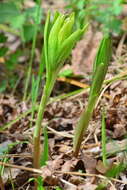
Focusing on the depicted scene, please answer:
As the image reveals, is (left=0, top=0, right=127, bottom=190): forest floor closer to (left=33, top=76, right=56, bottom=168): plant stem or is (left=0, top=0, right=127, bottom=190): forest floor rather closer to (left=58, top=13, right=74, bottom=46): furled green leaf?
(left=33, top=76, right=56, bottom=168): plant stem

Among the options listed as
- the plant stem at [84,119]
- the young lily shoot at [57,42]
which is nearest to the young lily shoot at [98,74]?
the plant stem at [84,119]

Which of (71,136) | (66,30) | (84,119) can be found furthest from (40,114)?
(71,136)

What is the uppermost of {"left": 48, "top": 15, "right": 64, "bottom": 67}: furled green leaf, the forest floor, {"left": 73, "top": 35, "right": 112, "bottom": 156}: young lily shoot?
{"left": 48, "top": 15, "right": 64, "bottom": 67}: furled green leaf

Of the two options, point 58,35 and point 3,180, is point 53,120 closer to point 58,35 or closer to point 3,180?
point 3,180

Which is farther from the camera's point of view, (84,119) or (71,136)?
(71,136)

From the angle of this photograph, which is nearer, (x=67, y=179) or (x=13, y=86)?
(x=67, y=179)

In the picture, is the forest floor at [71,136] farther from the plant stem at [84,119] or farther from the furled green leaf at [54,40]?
the furled green leaf at [54,40]

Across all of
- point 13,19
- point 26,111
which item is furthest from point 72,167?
point 13,19

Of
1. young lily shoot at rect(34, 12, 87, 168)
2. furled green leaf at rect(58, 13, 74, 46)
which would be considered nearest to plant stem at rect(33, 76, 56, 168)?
young lily shoot at rect(34, 12, 87, 168)

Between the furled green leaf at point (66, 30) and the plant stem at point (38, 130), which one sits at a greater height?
the furled green leaf at point (66, 30)

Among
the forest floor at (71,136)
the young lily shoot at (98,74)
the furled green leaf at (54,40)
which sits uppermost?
the furled green leaf at (54,40)

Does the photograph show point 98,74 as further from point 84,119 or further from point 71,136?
point 71,136
